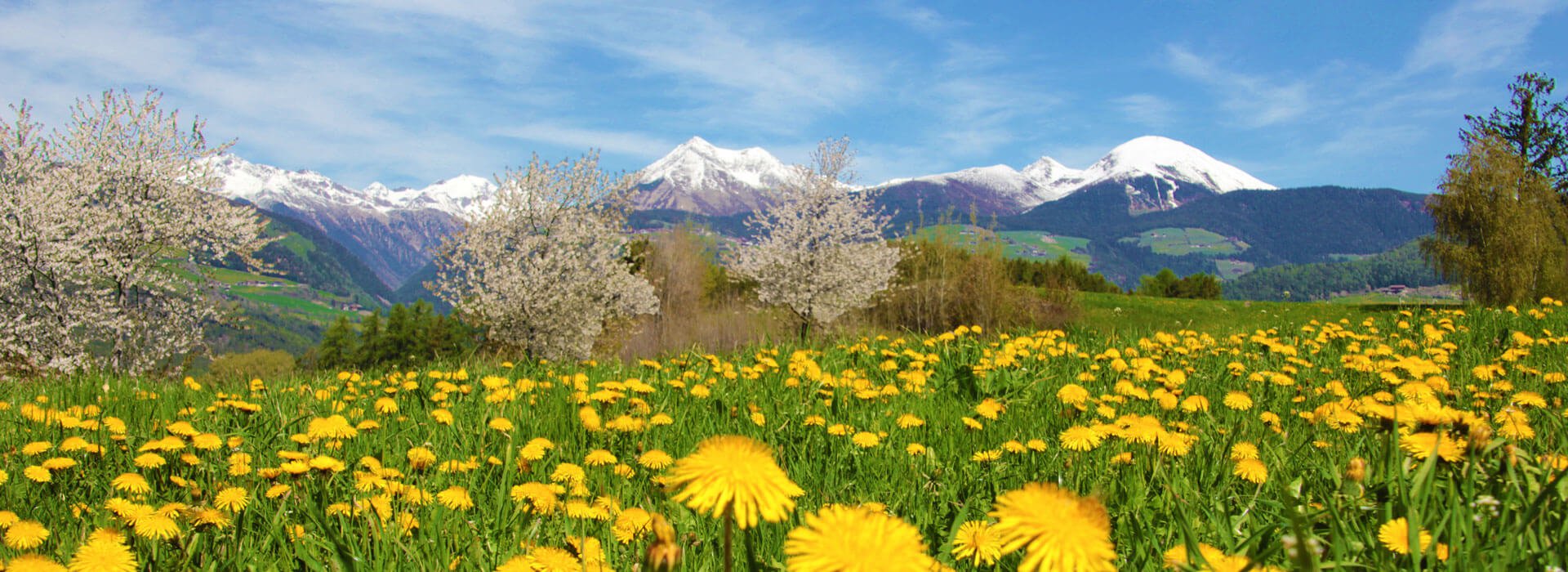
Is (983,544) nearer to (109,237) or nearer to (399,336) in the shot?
(109,237)

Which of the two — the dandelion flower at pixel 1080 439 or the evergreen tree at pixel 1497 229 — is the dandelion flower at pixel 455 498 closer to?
the dandelion flower at pixel 1080 439

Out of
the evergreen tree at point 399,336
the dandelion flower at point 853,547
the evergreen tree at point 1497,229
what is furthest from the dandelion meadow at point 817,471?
the evergreen tree at point 399,336

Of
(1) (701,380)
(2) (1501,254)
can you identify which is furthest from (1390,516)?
(2) (1501,254)

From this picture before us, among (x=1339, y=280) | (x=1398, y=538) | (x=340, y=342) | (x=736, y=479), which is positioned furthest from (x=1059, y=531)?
(x=1339, y=280)

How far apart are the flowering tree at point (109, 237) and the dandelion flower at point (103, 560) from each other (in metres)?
18.2

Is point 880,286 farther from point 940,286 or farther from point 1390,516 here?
point 1390,516

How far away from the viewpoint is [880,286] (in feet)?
78.7

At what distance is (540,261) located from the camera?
20016mm

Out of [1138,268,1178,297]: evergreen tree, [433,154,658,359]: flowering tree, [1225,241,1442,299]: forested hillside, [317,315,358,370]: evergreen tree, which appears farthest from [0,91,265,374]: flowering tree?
[1225,241,1442,299]: forested hillside

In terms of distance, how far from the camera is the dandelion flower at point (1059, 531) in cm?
70

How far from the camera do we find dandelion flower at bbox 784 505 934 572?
0.67m

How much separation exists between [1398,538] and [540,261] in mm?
20157

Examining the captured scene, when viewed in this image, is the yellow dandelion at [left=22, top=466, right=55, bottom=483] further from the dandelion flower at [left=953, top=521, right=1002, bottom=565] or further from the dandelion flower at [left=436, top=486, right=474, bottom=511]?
the dandelion flower at [left=953, top=521, right=1002, bottom=565]

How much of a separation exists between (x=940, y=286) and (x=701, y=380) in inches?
810
